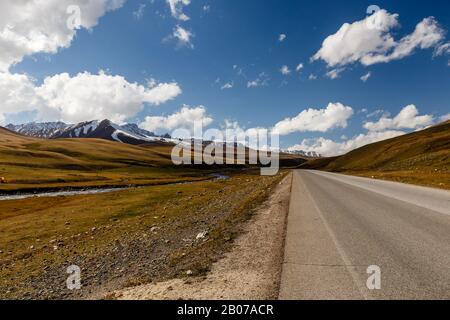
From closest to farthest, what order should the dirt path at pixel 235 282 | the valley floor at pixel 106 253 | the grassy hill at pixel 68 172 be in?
the dirt path at pixel 235 282, the valley floor at pixel 106 253, the grassy hill at pixel 68 172

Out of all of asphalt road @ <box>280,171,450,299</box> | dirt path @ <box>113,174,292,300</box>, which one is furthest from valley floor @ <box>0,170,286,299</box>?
asphalt road @ <box>280,171,450,299</box>

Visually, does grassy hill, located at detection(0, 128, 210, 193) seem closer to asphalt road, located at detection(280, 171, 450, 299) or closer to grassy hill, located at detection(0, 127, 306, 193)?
grassy hill, located at detection(0, 127, 306, 193)

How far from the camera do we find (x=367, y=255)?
9742 mm

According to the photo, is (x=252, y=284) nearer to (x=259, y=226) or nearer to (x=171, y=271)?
(x=171, y=271)

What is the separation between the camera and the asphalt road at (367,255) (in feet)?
23.4

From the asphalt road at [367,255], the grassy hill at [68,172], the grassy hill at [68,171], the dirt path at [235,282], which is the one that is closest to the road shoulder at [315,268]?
the asphalt road at [367,255]

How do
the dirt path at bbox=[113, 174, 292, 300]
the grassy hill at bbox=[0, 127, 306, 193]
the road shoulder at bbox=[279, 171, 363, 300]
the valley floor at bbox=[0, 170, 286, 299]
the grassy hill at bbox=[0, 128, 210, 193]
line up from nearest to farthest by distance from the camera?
the road shoulder at bbox=[279, 171, 363, 300] < the dirt path at bbox=[113, 174, 292, 300] < the valley floor at bbox=[0, 170, 286, 299] < the grassy hill at bbox=[0, 127, 306, 193] < the grassy hill at bbox=[0, 128, 210, 193]

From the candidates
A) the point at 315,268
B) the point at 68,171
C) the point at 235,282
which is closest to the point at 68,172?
the point at 68,171

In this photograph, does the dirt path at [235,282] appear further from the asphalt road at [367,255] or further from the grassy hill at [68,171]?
the grassy hill at [68,171]

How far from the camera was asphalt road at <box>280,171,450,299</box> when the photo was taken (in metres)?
7.13

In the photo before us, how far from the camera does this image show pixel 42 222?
2892cm

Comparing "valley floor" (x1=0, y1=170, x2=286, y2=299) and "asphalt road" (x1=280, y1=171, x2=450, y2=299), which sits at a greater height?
"asphalt road" (x1=280, y1=171, x2=450, y2=299)

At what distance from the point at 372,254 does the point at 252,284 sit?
429cm
